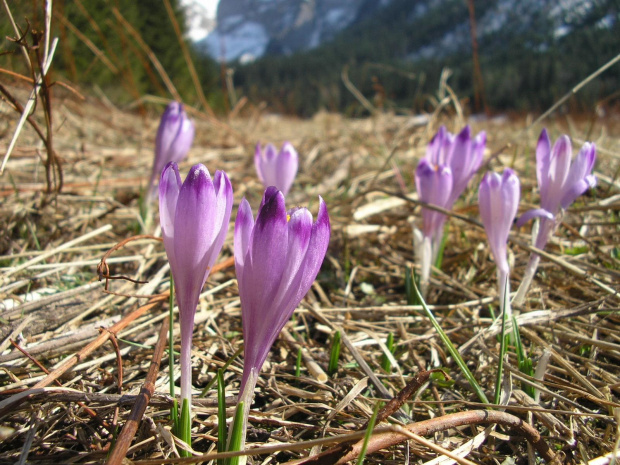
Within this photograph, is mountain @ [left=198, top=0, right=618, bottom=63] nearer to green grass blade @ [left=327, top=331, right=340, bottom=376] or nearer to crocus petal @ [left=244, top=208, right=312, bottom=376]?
green grass blade @ [left=327, top=331, right=340, bottom=376]

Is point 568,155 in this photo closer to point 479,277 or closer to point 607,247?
point 479,277

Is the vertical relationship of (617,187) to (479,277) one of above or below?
above

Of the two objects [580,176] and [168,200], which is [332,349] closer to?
[168,200]

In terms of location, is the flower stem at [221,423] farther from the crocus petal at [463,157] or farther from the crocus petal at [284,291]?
the crocus petal at [463,157]

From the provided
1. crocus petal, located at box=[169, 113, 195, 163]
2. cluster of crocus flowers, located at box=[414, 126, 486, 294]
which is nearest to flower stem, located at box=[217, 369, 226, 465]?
cluster of crocus flowers, located at box=[414, 126, 486, 294]

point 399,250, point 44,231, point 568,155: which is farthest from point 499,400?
point 44,231

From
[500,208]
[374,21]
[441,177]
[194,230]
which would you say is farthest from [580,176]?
[374,21]
